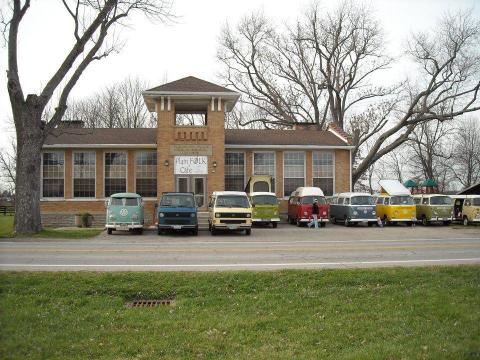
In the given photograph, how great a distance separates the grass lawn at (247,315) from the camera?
6.74 meters

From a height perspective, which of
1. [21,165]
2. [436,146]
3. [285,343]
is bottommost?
[285,343]

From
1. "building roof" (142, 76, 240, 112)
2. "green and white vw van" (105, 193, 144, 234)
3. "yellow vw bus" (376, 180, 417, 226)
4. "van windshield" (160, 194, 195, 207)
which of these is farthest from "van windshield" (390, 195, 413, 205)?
"green and white vw van" (105, 193, 144, 234)

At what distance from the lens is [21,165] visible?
2288 centimetres

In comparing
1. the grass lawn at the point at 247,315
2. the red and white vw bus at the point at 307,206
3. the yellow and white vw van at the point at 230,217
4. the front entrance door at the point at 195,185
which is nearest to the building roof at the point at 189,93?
the front entrance door at the point at 195,185

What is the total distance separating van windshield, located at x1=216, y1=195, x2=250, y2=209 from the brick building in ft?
23.0

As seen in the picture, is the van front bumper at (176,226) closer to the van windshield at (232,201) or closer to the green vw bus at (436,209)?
the van windshield at (232,201)

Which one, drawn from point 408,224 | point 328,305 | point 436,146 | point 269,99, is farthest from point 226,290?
point 436,146

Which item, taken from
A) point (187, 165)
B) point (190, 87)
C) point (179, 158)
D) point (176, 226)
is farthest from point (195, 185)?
point (176, 226)

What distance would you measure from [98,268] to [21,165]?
1251 cm

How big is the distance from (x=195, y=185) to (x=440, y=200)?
15.1 meters

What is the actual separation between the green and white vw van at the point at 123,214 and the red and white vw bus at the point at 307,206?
9664 mm

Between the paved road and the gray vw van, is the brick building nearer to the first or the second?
the gray vw van

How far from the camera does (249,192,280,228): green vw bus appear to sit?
28.7 meters

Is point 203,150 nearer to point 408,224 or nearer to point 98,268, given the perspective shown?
point 408,224
